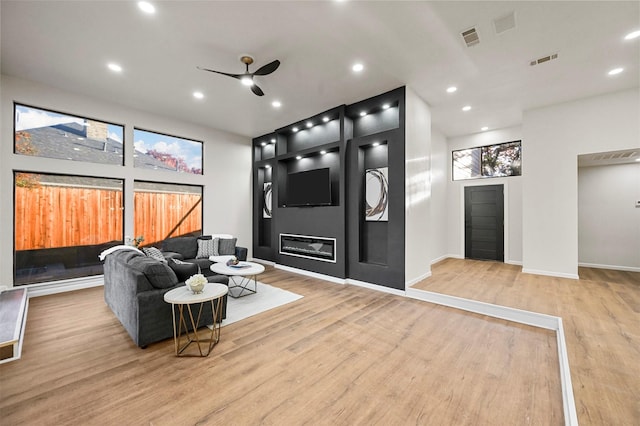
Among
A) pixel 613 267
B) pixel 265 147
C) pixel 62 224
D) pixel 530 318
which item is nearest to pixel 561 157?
pixel 613 267

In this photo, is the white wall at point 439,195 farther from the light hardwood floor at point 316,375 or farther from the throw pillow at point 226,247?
the throw pillow at point 226,247

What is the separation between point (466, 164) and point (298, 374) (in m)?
6.99

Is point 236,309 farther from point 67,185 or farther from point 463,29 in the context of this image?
point 463,29

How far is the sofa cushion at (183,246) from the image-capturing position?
5434mm

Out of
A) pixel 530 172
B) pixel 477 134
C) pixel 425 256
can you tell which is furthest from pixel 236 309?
pixel 477 134

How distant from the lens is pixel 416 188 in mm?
4570

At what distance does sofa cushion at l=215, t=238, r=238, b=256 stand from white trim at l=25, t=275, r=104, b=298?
7.20 ft

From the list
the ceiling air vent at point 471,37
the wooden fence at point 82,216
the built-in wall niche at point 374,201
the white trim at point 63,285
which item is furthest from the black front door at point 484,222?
the white trim at point 63,285

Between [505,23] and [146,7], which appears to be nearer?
[146,7]

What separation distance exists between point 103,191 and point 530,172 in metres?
8.56

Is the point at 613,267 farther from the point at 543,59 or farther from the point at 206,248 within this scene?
the point at 206,248

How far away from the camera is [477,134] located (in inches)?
266

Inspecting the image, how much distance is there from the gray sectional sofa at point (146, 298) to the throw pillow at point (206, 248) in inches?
93.4

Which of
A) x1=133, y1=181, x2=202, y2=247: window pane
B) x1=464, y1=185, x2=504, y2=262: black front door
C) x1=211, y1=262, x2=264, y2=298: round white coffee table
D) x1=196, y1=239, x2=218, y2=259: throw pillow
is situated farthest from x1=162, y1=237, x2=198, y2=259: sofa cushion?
x1=464, y1=185, x2=504, y2=262: black front door
